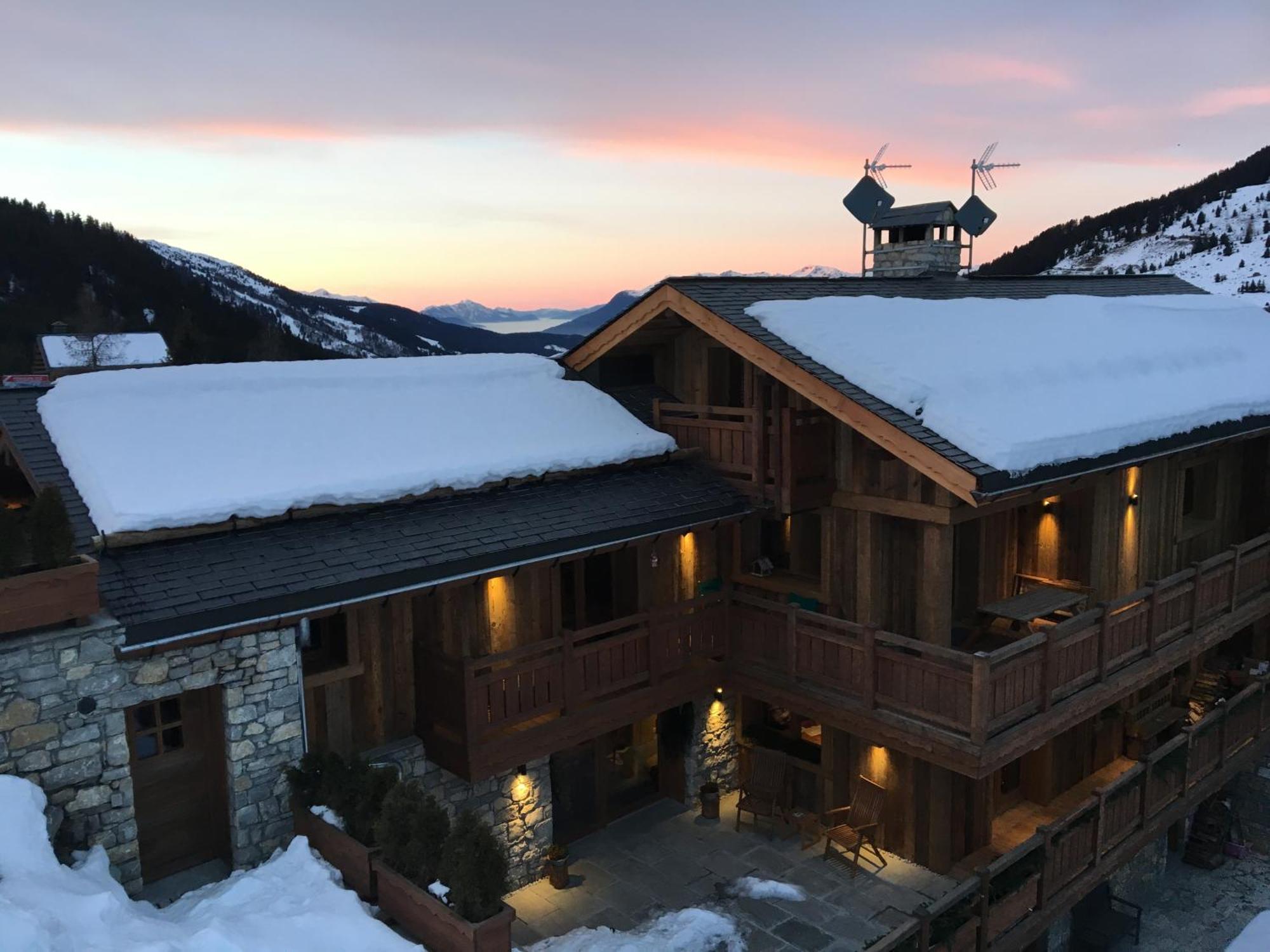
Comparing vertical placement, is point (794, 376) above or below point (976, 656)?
above

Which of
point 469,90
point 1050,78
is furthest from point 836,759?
point 1050,78

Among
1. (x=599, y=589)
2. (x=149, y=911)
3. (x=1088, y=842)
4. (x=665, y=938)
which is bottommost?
(x=665, y=938)

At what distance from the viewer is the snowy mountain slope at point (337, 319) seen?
3319 inches

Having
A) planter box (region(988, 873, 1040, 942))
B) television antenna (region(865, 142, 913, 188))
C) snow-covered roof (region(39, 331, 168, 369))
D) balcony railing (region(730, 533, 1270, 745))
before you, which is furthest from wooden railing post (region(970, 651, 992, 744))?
snow-covered roof (region(39, 331, 168, 369))

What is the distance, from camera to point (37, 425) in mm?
9828

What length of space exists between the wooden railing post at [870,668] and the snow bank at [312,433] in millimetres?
3792

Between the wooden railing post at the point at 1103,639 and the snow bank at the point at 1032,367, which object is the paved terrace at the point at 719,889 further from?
the snow bank at the point at 1032,367

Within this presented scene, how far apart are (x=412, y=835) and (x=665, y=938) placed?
4005 mm

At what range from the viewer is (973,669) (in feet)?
32.6

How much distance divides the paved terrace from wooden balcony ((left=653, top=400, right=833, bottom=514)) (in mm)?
4545

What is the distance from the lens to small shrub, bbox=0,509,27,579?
7.04 m

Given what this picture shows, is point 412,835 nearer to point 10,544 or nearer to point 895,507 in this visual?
point 10,544

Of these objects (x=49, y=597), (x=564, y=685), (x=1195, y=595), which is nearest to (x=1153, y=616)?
(x=1195, y=595)

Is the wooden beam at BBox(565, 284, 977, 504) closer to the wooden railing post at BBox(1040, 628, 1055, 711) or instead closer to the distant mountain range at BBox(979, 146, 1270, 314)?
the wooden railing post at BBox(1040, 628, 1055, 711)
